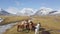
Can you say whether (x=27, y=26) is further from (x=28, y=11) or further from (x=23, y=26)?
(x=28, y=11)

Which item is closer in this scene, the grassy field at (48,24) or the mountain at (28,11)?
the grassy field at (48,24)

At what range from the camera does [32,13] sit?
7.28m

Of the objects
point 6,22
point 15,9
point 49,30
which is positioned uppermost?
point 15,9

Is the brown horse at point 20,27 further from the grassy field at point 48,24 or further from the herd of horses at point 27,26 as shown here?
the grassy field at point 48,24

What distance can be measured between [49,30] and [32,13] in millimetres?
1420

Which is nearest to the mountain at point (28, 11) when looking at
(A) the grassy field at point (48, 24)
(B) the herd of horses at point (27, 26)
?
(A) the grassy field at point (48, 24)

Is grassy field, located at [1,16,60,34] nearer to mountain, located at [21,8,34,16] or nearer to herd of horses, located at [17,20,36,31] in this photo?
herd of horses, located at [17,20,36,31]

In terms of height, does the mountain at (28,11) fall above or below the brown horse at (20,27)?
above

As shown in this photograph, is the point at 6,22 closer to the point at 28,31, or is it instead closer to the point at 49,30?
the point at 28,31

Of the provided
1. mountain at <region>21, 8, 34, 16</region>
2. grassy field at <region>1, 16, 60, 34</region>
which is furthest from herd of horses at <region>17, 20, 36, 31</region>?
mountain at <region>21, 8, 34, 16</region>

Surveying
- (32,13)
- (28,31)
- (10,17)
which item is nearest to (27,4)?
(32,13)

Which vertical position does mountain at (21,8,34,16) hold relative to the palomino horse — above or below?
above

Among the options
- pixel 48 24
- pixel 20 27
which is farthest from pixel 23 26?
pixel 48 24

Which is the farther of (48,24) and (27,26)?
(48,24)
